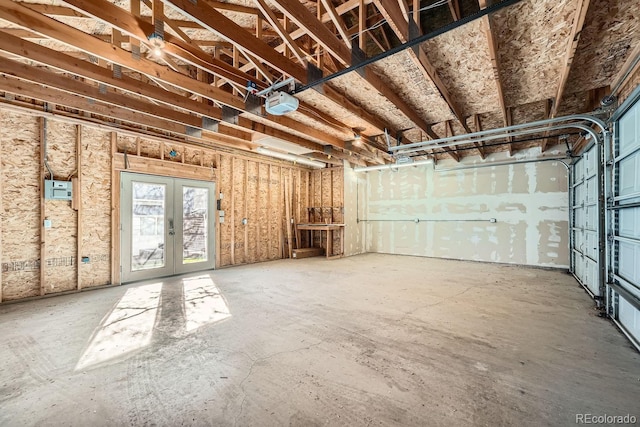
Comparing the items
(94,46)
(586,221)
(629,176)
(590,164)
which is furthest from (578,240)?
(94,46)

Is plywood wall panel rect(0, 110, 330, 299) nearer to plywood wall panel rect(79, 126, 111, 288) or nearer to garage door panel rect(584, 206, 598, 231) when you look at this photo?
plywood wall panel rect(79, 126, 111, 288)

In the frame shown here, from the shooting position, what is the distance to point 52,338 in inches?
115

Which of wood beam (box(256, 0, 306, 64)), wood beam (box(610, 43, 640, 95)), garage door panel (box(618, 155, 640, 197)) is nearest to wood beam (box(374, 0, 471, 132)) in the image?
wood beam (box(256, 0, 306, 64))

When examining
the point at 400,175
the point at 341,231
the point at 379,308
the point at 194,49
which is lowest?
the point at 379,308

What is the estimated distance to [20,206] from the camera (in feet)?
14.1

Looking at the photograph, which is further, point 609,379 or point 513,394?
point 609,379

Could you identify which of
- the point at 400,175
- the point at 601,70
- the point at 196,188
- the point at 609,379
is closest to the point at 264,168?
the point at 196,188

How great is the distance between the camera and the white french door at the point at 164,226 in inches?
214

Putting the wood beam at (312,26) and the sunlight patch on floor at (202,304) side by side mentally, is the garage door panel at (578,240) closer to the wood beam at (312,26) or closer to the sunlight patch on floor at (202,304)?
the wood beam at (312,26)

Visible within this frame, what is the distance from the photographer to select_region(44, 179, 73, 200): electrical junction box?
4465 millimetres

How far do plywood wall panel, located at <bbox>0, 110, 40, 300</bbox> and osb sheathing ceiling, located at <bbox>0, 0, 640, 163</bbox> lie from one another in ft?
1.77

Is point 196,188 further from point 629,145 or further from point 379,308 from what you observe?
point 629,145

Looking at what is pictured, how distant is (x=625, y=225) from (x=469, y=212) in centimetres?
500

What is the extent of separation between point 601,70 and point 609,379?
11.5ft
